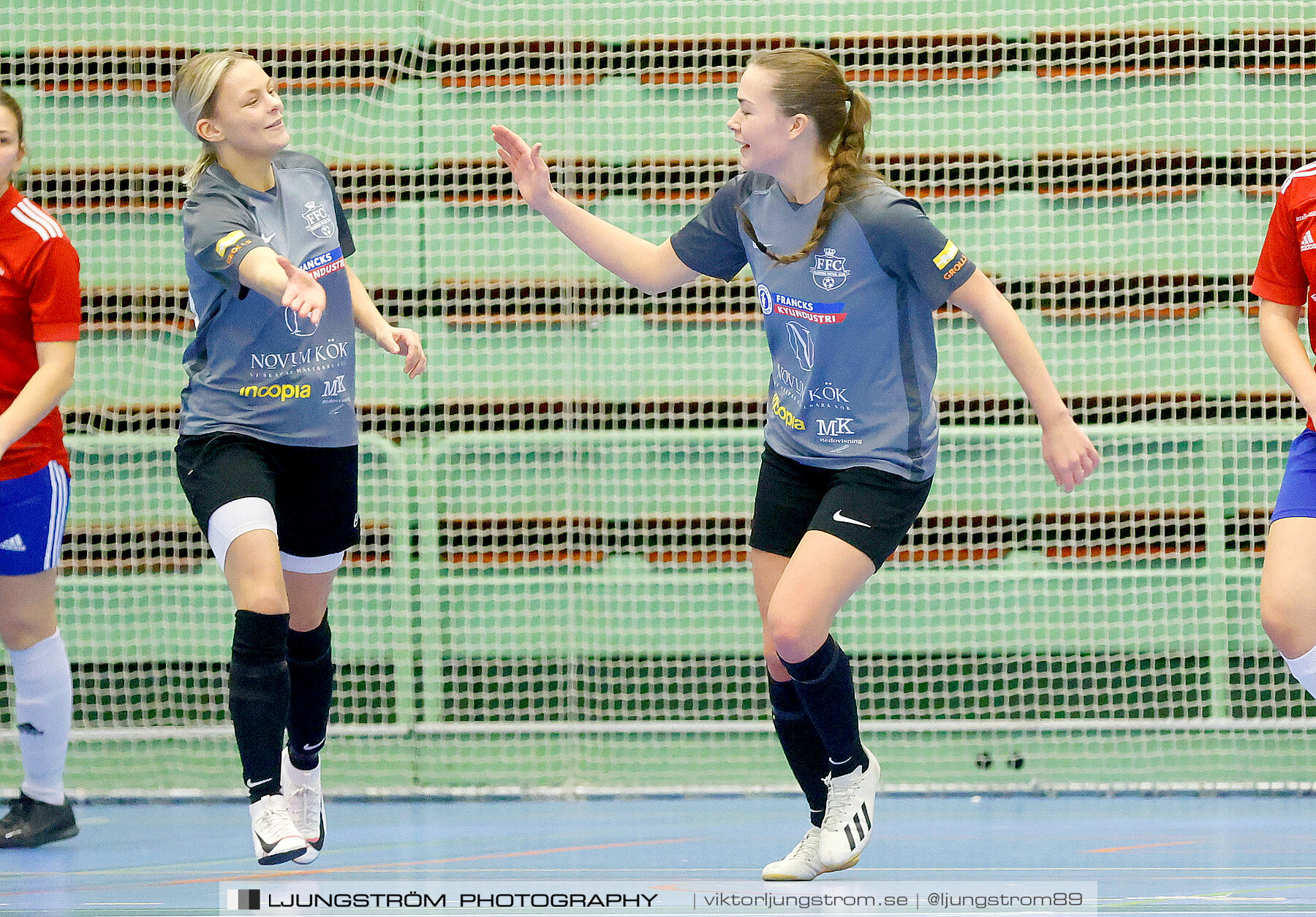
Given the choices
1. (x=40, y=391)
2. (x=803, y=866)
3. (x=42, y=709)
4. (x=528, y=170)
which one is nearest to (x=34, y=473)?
(x=40, y=391)

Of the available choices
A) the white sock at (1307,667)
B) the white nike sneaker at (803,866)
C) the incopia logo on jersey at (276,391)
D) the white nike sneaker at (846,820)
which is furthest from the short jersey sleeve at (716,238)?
the white sock at (1307,667)

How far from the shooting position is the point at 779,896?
8.89ft

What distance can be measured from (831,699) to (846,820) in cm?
26

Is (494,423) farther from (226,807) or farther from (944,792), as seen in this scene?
(944,792)

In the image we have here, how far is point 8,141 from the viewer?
3.07 m

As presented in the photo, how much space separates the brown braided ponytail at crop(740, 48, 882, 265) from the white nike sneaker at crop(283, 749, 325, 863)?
58.0 inches

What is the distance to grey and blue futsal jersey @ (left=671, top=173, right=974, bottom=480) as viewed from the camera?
2646 millimetres

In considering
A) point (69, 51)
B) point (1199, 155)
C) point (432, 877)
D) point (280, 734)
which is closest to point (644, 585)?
point (432, 877)

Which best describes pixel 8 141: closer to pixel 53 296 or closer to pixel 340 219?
pixel 53 296

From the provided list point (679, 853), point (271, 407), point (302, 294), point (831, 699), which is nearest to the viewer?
point (302, 294)

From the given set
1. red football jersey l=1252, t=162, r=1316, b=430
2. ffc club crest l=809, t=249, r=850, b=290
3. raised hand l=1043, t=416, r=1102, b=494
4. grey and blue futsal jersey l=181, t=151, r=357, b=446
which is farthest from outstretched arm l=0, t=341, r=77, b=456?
red football jersey l=1252, t=162, r=1316, b=430

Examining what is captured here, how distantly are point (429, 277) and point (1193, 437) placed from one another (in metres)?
2.39

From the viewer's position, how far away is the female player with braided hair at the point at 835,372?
263 cm

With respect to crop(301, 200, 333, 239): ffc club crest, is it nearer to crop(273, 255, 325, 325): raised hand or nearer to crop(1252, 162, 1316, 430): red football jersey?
crop(273, 255, 325, 325): raised hand
